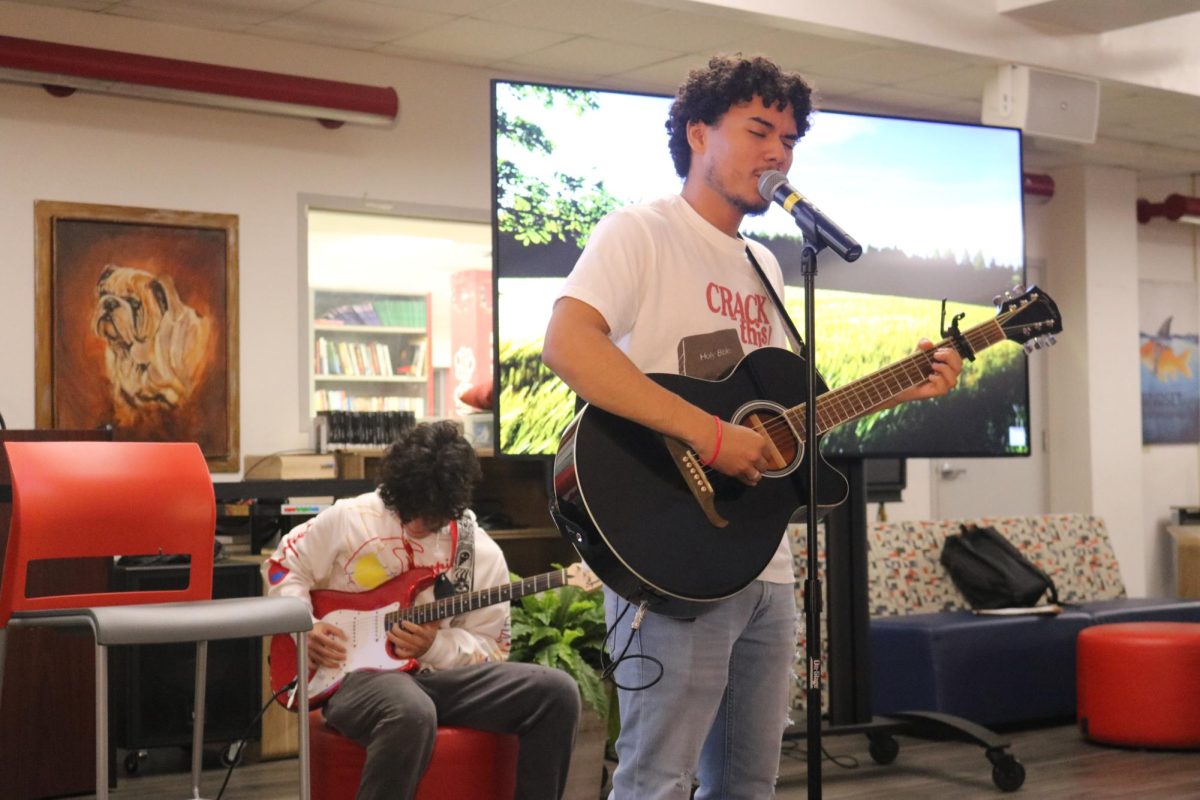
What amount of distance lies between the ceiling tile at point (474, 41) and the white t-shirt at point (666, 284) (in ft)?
12.2

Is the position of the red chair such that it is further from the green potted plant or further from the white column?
the white column

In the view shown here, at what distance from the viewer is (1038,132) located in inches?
229

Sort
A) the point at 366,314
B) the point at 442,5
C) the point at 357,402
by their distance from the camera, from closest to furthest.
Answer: the point at 442,5
the point at 357,402
the point at 366,314

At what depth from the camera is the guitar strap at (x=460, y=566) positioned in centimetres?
326

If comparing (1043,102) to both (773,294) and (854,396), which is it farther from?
(773,294)

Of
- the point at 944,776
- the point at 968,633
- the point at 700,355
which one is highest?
the point at 700,355

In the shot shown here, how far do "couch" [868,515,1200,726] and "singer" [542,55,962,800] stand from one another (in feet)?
9.55

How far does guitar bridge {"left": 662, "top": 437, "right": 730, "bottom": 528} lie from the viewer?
1991mm

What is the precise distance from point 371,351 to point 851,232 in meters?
5.02

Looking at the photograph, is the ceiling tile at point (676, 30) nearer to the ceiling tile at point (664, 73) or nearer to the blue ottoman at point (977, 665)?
the ceiling tile at point (664, 73)

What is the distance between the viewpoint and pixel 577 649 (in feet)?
13.3

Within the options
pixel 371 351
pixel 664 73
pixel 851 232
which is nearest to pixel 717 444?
pixel 851 232

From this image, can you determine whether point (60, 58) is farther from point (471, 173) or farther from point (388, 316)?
point (388, 316)

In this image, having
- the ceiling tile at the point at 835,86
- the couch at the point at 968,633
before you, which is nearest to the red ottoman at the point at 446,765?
the couch at the point at 968,633
